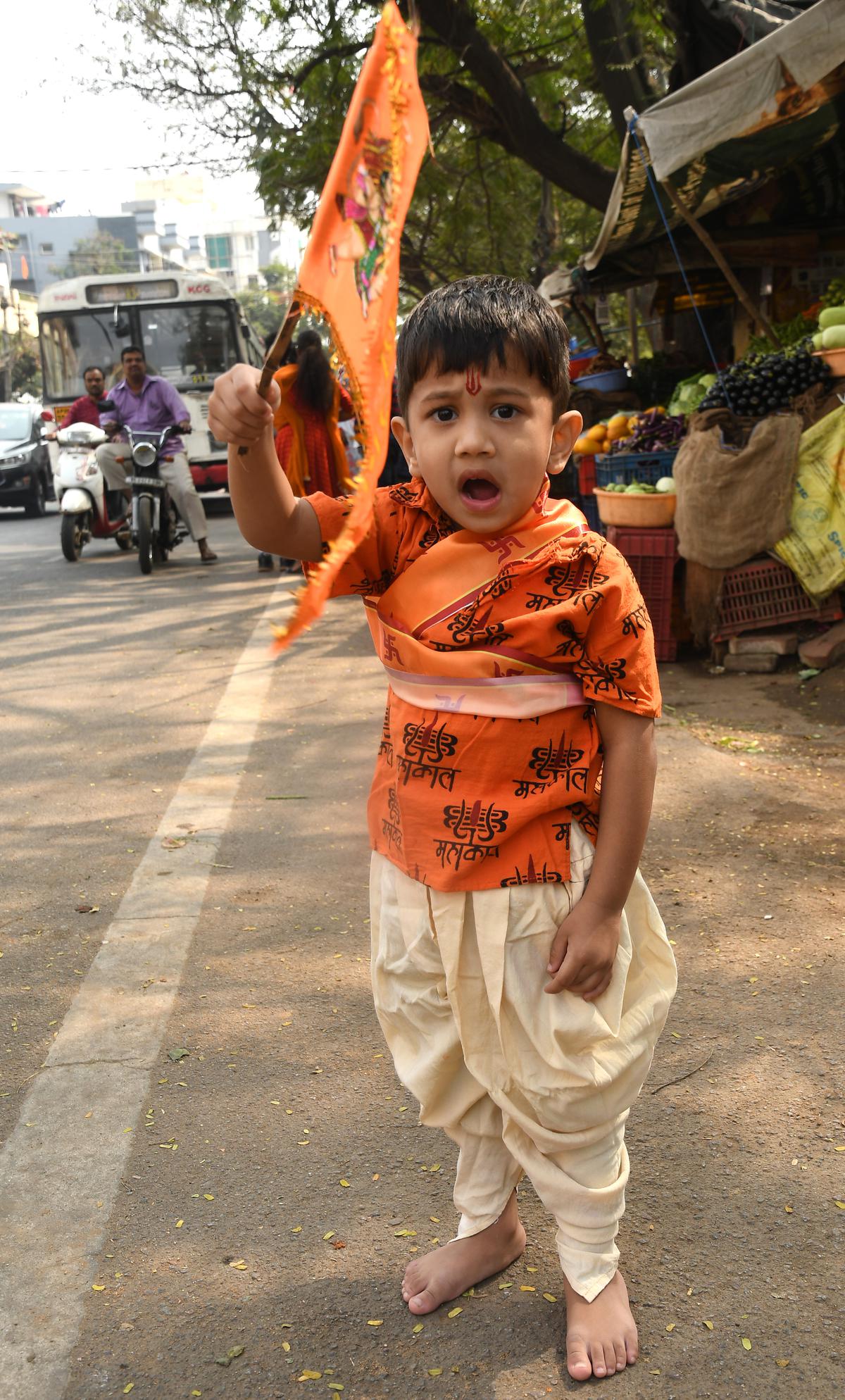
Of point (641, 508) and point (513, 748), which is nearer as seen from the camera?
point (513, 748)

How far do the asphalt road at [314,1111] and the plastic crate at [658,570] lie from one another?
1405 mm

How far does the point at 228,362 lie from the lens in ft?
48.1

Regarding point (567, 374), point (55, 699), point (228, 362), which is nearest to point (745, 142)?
point (55, 699)

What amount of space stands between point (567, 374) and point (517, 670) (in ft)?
1.44

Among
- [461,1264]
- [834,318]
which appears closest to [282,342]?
[461,1264]

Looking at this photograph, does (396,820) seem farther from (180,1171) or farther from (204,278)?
(204,278)

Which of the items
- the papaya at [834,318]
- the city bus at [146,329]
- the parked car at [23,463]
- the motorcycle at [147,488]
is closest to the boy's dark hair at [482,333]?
the papaya at [834,318]

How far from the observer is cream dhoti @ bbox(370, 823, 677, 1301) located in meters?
1.77

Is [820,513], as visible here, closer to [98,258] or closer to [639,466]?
[639,466]

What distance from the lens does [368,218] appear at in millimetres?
1387

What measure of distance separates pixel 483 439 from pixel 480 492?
84 mm

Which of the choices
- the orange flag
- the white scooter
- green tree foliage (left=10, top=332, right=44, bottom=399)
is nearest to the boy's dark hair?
the orange flag

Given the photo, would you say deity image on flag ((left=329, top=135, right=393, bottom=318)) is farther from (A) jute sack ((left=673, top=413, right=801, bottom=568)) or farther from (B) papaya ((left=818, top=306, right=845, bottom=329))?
(B) papaya ((left=818, top=306, right=845, bottom=329))

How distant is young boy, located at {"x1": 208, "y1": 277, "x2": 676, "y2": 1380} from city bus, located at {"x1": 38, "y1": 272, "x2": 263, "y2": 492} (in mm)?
13086
